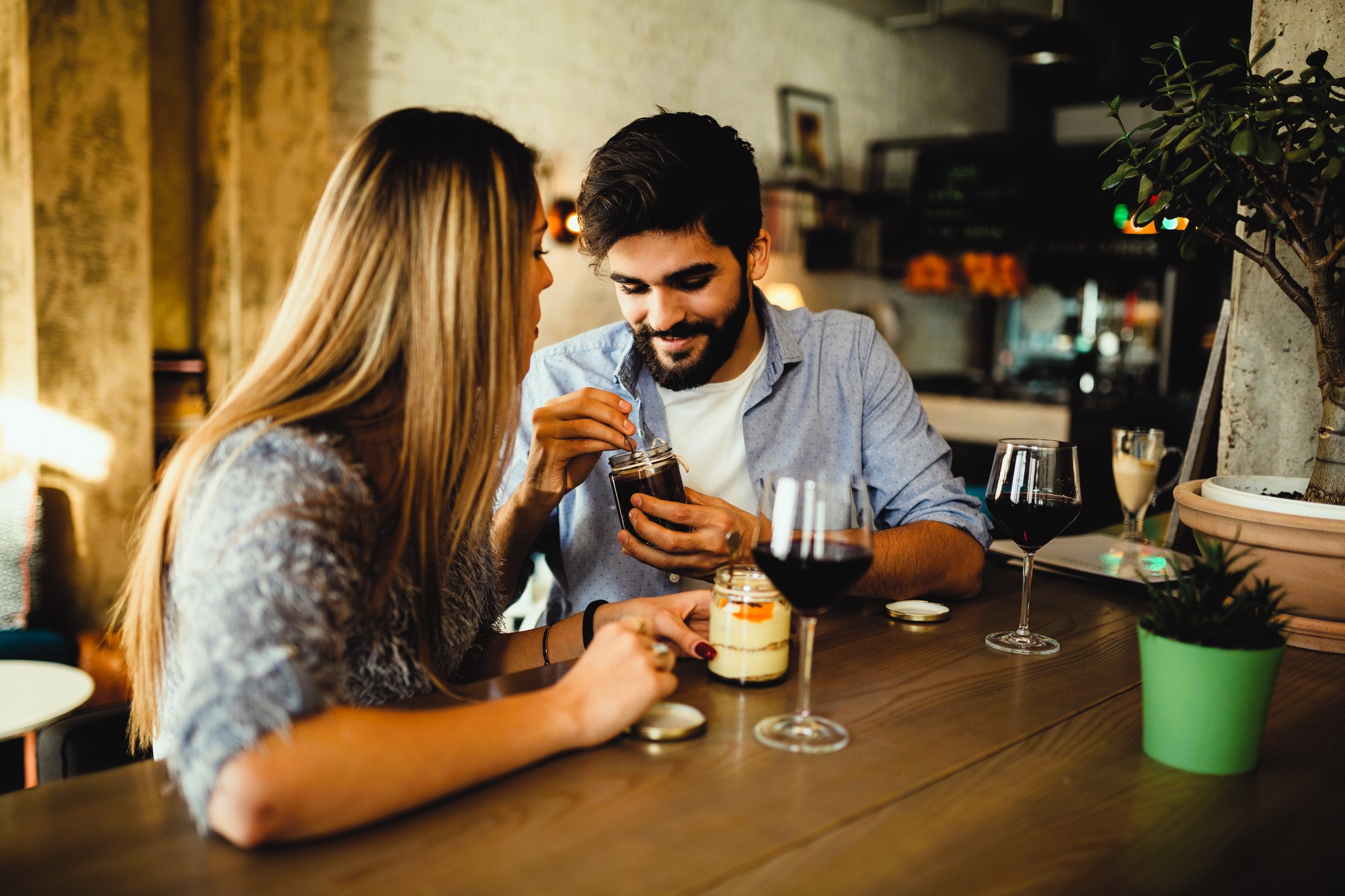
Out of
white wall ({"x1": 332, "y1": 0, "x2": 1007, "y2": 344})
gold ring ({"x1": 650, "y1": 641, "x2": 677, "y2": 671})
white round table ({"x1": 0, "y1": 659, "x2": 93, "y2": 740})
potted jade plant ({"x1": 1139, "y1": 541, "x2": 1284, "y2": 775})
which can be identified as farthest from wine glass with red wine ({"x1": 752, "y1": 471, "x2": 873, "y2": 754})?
white wall ({"x1": 332, "y1": 0, "x2": 1007, "y2": 344})

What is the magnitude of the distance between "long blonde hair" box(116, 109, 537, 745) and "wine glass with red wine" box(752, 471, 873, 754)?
0.35m

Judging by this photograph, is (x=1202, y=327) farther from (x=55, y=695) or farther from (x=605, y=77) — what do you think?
(x=55, y=695)

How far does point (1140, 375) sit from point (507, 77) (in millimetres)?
4417

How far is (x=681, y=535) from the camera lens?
137cm

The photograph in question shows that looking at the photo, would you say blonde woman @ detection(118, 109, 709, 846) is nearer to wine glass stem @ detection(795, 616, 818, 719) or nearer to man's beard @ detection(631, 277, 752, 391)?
wine glass stem @ detection(795, 616, 818, 719)

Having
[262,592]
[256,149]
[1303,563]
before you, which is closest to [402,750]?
[262,592]

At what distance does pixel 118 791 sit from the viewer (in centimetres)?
83

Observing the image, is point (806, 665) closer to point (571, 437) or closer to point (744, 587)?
point (744, 587)

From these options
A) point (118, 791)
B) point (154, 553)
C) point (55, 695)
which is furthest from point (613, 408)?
point (55, 695)

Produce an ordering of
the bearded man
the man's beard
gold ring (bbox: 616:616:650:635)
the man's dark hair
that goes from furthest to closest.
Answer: the man's beard, the man's dark hair, the bearded man, gold ring (bbox: 616:616:650:635)

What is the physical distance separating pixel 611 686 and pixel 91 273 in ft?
11.0

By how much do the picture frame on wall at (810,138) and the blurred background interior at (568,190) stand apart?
2cm

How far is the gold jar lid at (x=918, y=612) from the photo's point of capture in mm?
1376

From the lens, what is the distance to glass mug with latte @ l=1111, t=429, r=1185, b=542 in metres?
2.01
